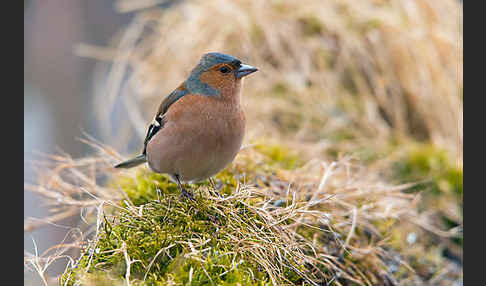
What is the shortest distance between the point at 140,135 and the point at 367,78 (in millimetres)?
2188

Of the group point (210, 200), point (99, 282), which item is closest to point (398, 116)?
point (210, 200)

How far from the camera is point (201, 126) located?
8.32ft

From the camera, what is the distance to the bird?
99.3 inches

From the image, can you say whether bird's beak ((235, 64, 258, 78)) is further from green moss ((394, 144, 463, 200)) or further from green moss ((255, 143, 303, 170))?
green moss ((394, 144, 463, 200))

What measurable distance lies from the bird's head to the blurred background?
1304 millimetres

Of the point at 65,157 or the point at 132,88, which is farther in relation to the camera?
the point at 132,88

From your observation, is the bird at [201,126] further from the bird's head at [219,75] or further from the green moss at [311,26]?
the green moss at [311,26]

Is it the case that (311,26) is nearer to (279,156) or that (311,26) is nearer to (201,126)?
(279,156)

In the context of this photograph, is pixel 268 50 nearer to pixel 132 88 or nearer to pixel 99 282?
pixel 132 88

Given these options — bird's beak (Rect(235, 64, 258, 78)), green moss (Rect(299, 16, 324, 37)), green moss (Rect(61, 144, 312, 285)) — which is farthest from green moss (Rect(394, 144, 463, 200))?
green moss (Rect(61, 144, 312, 285))

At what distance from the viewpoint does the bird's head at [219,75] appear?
277cm

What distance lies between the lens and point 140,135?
4.38 meters

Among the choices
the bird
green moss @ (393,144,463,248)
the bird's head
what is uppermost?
the bird's head

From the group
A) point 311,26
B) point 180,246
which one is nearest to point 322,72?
point 311,26
